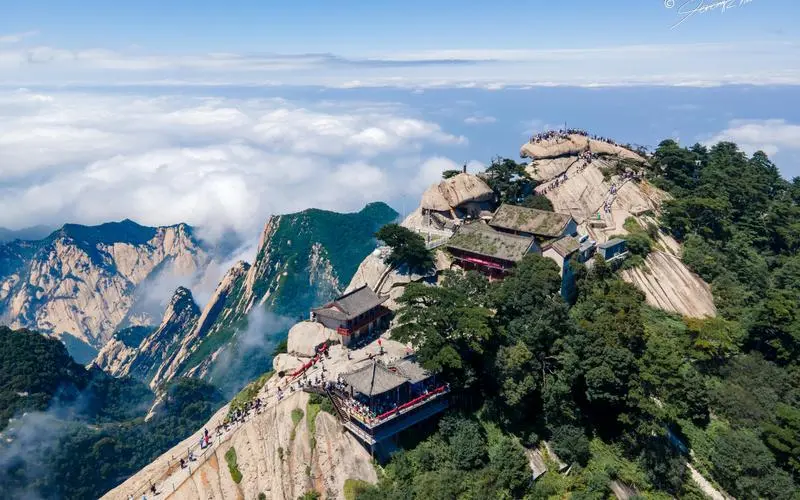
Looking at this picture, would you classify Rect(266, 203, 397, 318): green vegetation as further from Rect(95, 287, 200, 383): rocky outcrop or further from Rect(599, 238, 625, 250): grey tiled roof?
Rect(599, 238, 625, 250): grey tiled roof

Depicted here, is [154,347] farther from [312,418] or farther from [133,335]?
[312,418]

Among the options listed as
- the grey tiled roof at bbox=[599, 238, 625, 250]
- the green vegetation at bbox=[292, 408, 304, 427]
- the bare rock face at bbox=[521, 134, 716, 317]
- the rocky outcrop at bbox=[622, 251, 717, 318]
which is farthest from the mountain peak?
the rocky outcrop at bbox=[622, 251, 717, 318]

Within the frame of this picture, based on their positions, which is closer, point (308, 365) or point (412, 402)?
point (412, 402)

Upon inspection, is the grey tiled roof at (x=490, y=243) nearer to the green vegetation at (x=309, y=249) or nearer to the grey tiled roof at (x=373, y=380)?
the grey tiled roof at (x=373, y=380)

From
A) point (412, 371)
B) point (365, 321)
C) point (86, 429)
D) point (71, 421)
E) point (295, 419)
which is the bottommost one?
point (71, 421)

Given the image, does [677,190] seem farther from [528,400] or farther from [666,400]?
[528,400]

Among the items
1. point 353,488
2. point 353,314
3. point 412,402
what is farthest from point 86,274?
point 412,402

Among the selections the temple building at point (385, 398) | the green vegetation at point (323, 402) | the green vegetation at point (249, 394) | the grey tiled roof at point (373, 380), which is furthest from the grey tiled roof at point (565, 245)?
the green vegetation at point (249, 394)
